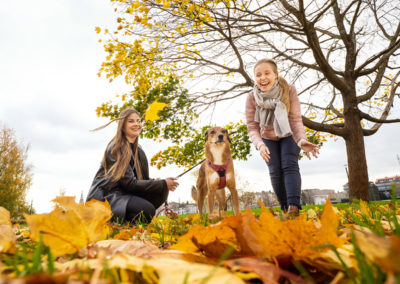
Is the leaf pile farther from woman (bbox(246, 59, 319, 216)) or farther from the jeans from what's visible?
woman (bbox(246, 59, 319, 216))

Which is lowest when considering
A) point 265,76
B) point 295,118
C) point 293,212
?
point 293,212

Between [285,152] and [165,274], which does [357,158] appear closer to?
[285,152]

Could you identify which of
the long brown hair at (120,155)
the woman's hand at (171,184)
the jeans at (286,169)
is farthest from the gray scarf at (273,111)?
the long brown hair at (120,155)

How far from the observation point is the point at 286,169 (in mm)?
3203

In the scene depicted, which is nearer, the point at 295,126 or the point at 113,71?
the point at 295,126

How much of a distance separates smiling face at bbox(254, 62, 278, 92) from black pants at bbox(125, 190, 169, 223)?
6.95 feet

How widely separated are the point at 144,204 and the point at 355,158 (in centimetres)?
714

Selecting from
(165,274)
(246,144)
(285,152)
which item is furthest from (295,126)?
(246,144)

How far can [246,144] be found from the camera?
8.88 m

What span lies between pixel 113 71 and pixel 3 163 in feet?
91.4

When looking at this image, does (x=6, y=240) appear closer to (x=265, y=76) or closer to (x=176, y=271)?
(x=176, y=271)

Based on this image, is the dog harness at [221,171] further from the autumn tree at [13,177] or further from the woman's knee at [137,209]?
the autumn tree at [13,177]

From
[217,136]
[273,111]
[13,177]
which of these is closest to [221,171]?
[217,136]

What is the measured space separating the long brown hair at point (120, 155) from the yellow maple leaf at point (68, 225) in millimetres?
2883
